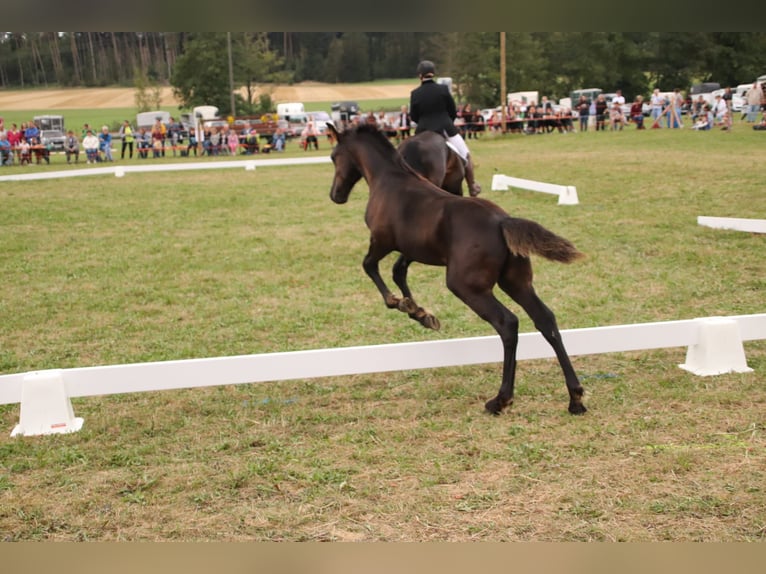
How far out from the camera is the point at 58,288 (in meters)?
9.84

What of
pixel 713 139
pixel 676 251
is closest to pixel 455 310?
pixel 676 251

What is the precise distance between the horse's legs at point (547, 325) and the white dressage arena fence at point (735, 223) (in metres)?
7.01

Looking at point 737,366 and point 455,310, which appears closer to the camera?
point 737,366

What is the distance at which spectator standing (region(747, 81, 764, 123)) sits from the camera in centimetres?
2877

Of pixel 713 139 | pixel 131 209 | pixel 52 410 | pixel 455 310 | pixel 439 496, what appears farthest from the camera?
pixel 713 139

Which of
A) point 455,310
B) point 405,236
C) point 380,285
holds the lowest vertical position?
point 455,310

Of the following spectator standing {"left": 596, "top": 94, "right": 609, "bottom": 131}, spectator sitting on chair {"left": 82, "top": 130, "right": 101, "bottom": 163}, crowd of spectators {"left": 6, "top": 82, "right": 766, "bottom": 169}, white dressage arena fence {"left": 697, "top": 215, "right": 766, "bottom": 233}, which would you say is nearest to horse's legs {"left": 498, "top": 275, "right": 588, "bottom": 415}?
white dressage arena fence {"left": 697, "top": 215, "right": 766, "bottom": 233}

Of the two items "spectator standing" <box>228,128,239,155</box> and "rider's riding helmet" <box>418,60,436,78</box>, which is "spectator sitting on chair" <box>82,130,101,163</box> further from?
"rider's riding helmet" <box>418,60,436,78</box>

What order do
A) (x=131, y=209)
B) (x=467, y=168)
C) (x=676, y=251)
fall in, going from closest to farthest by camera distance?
(x=467, y=168)
(x=676, y=251)
(x=131, y=209)

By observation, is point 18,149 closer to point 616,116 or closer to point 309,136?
point 309,136

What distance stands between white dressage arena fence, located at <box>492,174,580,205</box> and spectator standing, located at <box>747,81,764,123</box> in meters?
16.4

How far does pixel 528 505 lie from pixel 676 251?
24.0 feet

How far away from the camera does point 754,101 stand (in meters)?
29.2
